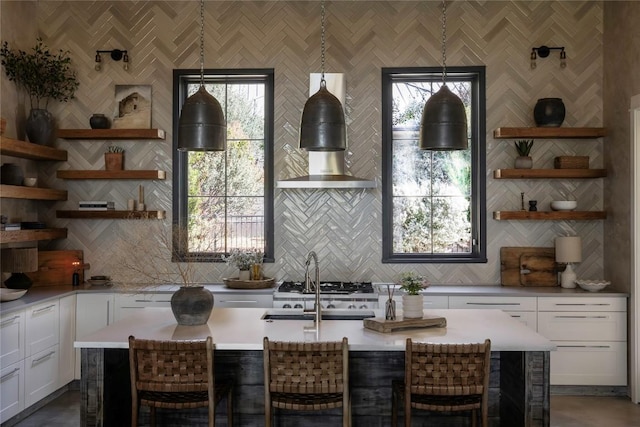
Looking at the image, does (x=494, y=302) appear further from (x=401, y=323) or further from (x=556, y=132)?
(x=401, y=323)

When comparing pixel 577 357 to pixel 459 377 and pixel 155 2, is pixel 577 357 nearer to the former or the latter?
pixel 459 377

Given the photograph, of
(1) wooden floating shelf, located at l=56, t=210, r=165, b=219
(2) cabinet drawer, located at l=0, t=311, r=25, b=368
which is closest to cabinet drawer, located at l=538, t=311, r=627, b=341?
(1) wooden floating shelf, located at l=56, t=210, r=165, b=219

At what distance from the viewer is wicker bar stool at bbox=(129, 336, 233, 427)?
3.02m

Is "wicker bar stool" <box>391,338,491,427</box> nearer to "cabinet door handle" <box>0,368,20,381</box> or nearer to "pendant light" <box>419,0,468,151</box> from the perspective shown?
"pendant light" <box>419,0,468,151</box>

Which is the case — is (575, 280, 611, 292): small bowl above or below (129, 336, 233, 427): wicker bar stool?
above

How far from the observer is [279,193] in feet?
19.8

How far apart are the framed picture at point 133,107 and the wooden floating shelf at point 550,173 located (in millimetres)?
3568

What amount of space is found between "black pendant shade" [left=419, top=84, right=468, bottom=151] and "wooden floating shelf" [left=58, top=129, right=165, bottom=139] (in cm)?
334

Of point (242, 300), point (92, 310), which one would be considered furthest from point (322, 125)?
point (92, 310)

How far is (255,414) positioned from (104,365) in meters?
0.90

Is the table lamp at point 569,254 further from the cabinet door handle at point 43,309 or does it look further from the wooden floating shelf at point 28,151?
the wooden floating shelf at point 28,151

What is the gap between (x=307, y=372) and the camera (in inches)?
119

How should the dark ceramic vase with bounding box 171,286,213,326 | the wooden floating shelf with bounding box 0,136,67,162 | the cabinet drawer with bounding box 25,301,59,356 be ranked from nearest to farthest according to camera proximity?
1. the dark ceramic vase with bounding box 171,286,213,326
2. the cabinet drawer with bounding box 25,301,59,356
3. the wooden floating shelf with bounding box 0,136,67,162

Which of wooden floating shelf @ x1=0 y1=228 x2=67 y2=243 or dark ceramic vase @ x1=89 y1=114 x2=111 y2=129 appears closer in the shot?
wooden floating shelf @ x1=0 y1=228 x2=67 y2=243
